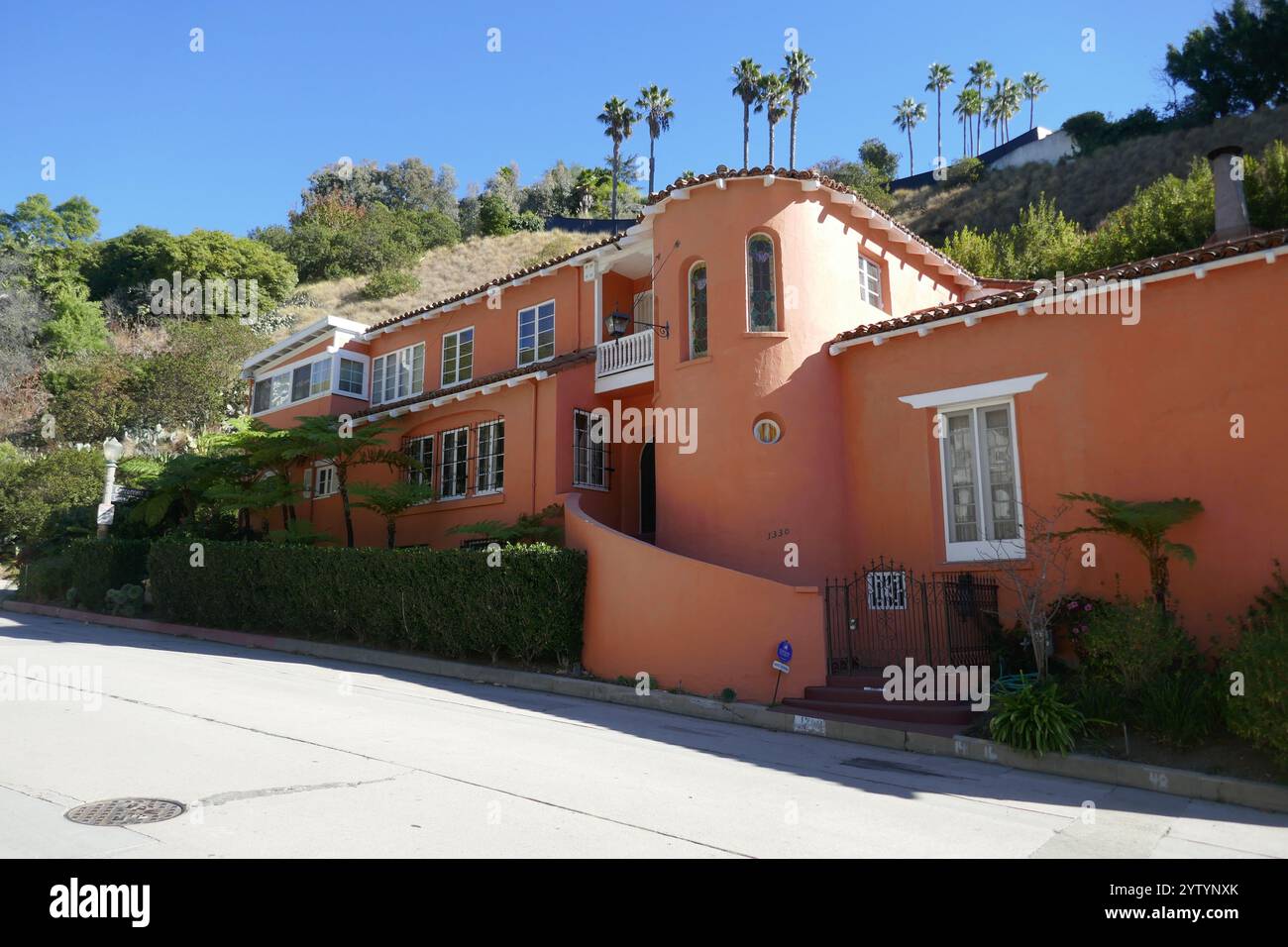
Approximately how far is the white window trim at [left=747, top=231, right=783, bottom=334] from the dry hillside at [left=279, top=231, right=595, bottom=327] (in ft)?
114

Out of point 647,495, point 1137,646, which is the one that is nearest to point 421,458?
point 647,495

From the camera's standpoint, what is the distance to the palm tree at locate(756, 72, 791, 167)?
173ft

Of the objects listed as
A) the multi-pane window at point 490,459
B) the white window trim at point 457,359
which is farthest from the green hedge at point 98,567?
the multi-pane window at point 490,459

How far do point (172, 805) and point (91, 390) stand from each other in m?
35.7

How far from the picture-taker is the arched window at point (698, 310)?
50.3ft

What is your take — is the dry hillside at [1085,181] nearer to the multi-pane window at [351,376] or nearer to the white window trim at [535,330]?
the white window trim at [535,330]

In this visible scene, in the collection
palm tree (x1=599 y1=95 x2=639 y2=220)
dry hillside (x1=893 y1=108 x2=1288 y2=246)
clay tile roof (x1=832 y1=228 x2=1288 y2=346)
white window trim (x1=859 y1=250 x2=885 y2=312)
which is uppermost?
palm tree (x1=599 y1=95 x2=639 y2=220)

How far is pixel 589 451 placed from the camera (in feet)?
58.5

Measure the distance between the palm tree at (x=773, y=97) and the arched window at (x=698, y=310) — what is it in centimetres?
4052

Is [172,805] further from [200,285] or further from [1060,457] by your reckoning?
[200,285]

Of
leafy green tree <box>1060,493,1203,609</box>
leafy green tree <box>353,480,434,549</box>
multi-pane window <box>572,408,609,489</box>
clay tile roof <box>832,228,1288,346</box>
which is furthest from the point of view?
leafy green tree <box>353,480,434,549</box>

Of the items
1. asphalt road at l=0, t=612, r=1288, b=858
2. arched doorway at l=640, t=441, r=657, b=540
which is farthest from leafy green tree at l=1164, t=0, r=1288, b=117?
asphalt road at l=0, t=612, r=1288, b=858

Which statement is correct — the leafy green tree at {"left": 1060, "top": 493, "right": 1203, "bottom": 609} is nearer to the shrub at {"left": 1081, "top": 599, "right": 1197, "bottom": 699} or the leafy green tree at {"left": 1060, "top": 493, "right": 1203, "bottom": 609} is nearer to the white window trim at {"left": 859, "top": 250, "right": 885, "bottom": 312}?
the shrub at {"left": 1081, "top": 599, "right": 1197, "bottom": 699}

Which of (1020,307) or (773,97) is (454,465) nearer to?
(1020,307)
